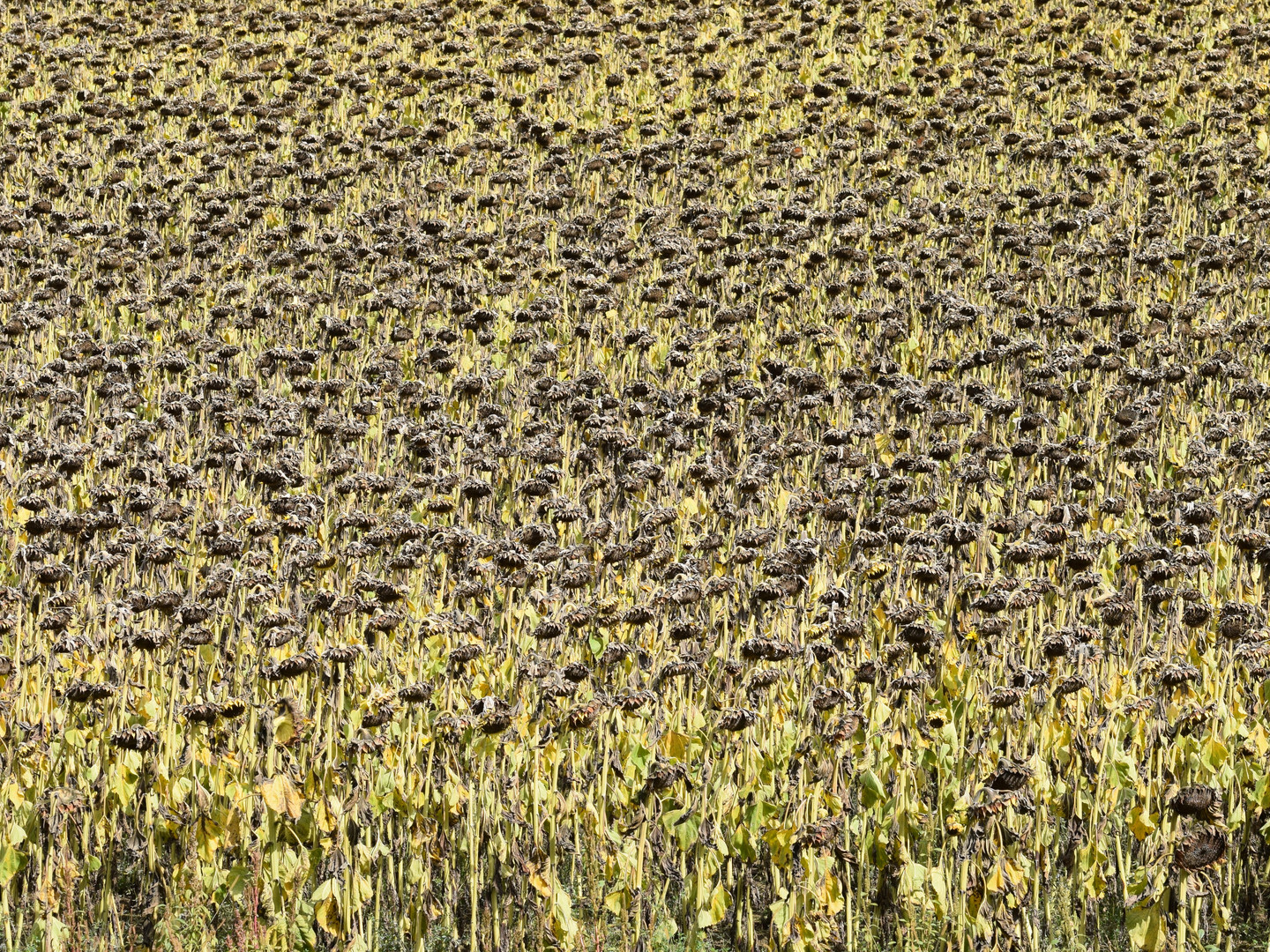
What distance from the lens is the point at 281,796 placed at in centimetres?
462

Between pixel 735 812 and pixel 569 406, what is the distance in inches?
179

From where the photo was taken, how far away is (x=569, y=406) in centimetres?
915

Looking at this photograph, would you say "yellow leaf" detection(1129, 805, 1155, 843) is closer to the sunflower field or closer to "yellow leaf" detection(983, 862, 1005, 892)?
the sunflower field

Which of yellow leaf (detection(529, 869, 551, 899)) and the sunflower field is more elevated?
Answer: the sunflower field

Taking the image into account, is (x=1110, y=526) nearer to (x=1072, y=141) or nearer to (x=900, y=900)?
(x=900, y=900)

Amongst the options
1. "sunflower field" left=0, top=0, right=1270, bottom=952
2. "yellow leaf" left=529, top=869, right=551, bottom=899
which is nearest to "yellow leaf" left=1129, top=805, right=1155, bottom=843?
"sunflower field" left=0, top=0, right=1270, bottom=952

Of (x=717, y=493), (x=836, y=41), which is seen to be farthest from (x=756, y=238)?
(x=836, y=41)

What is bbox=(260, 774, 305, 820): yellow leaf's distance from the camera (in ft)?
15.0

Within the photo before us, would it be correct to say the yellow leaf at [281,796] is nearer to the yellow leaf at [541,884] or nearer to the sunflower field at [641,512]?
the sunflower field at [641,512]

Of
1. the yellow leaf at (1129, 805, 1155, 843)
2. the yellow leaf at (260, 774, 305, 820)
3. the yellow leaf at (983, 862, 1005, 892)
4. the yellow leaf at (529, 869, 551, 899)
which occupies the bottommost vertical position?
the yellow leaf at (529, 869, 551, 899)

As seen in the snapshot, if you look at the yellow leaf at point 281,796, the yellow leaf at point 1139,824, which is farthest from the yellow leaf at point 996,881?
the yellow leaf at point 281,796

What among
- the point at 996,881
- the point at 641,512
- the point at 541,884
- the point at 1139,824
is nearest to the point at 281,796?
the point at 541,884

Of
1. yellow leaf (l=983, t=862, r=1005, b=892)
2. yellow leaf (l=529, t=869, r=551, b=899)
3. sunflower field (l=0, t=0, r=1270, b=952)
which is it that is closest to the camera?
yellow leaf (l=983, t=862, r=1005, b=892)

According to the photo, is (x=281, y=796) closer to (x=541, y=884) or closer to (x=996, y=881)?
(x=541, y=884)
